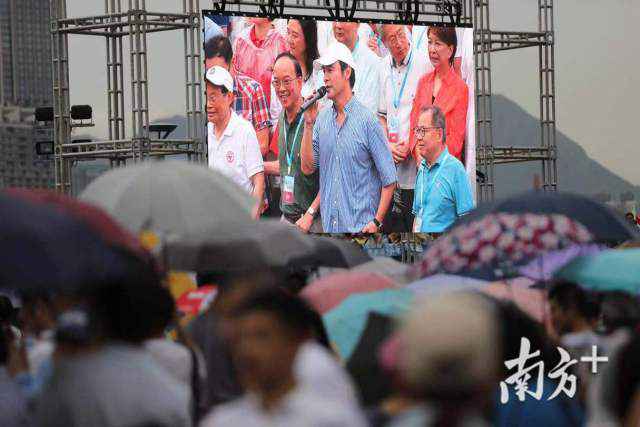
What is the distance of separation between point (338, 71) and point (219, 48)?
2259mm

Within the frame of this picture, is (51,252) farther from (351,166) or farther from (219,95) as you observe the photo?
(351,166)

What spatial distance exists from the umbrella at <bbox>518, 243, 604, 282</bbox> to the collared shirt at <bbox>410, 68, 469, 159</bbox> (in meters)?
19.5

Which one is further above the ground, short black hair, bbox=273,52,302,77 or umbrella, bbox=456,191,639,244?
short black hair, bbox=273,52,302,77

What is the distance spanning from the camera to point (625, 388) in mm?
5805

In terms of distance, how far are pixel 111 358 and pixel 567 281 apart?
407 centimetres

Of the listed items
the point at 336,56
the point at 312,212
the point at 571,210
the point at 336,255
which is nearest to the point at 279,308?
the point at 571,210

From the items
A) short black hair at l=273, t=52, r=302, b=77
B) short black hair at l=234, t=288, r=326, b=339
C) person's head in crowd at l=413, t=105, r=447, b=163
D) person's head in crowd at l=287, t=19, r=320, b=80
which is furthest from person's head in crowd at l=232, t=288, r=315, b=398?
person's head in crowd at l=413, t=105, r=447, b=163

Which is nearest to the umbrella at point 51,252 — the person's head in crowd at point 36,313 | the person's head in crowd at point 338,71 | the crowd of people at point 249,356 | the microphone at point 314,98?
the crowd of people at point 249,356

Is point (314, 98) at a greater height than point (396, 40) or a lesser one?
lesser

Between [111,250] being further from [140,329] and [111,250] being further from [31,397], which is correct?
[31,397]

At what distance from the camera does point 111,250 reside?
19.1 ft

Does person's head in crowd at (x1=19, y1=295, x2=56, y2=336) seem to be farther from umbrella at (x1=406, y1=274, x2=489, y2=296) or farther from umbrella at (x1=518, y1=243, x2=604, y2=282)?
umbrella at (x1=518, y1=243, x2=604, y2=282)

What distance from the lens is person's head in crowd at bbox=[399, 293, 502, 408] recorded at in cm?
394

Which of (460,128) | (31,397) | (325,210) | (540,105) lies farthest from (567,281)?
(540,105)
